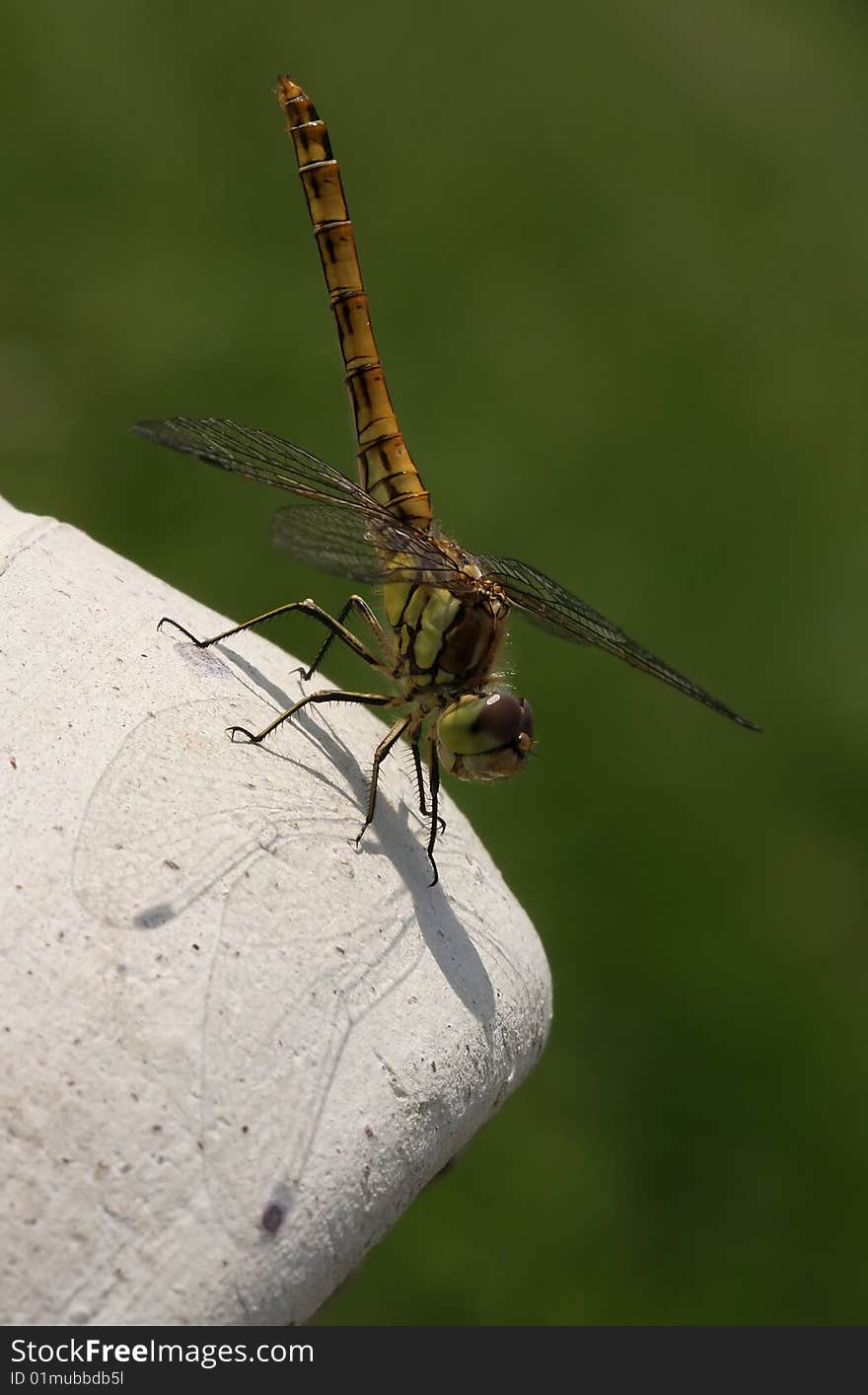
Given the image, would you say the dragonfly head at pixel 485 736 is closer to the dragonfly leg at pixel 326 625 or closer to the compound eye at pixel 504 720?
the compound eye at pixel 504 720

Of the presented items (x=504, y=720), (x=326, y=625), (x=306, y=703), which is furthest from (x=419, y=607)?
(x=306, y=703)

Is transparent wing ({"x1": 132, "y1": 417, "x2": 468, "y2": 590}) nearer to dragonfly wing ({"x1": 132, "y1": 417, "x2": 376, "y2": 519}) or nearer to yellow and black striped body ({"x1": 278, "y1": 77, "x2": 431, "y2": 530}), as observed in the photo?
dragonfly wing ({"x1": 132, "y1": 417, "x2": 376, "y2": 519})

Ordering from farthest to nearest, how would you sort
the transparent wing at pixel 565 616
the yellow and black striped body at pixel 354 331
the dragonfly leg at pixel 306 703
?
the yellow and black striped body at pixel 354 331 < the transparent wing at pixel 565 616 < the dragonfly leg at pixel 306 703

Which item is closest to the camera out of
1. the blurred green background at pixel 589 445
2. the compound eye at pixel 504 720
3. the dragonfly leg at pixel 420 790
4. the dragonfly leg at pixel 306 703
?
the dragonfly leg at pixel 306 703

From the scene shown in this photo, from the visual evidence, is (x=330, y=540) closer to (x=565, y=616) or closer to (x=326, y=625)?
(x=326, y=625)

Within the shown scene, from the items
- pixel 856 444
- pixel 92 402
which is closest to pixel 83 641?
pixel 92 402

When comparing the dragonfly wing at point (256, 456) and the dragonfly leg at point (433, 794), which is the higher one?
the dragonfly wing at point (256, 456)

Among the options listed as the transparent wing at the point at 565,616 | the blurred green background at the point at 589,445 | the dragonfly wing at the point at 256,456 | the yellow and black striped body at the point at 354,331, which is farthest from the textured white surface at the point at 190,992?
the blurred green background at the point at 589,445
